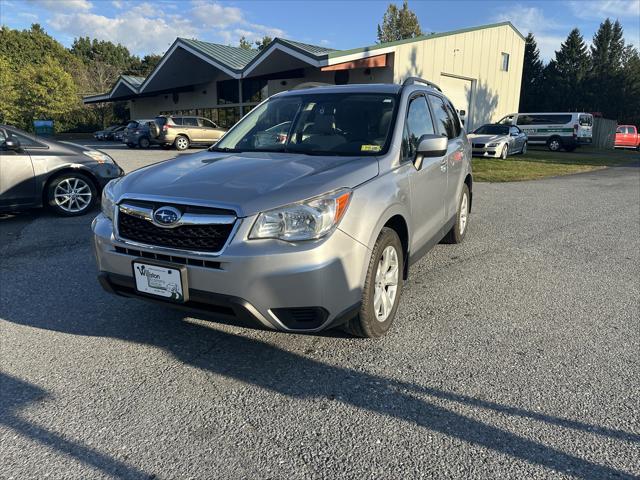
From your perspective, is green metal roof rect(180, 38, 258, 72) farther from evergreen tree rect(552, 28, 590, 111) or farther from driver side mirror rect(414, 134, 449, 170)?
evergreen tree rect(552, 28, 590, 111)

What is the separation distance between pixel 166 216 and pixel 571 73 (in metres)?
67.8

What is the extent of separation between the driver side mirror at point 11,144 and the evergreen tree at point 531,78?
6086 cm

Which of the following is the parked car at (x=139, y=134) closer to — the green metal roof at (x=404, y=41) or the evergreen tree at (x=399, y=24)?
the green metal roof at (x=404, y=41)

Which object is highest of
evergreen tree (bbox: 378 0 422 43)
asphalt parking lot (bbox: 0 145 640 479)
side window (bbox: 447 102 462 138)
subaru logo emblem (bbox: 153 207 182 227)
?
evergreen tree (bbox: 378 0 422 43)

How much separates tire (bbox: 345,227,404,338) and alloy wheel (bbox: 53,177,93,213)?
19.8ft

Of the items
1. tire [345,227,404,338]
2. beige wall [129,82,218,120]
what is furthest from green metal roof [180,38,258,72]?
tire [345,227,404,338]

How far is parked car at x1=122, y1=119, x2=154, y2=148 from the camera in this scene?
79.0 feet

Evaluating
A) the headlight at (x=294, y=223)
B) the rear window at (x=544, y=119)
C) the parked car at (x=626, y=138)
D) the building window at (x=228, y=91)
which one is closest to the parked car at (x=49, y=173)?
the headlight at (x=294, y=223)

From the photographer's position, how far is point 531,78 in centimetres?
5791

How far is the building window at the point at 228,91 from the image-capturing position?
29.7m

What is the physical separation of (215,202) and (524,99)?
211 ft

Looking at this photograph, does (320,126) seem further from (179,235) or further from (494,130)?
(494,130)

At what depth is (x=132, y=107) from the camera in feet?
135

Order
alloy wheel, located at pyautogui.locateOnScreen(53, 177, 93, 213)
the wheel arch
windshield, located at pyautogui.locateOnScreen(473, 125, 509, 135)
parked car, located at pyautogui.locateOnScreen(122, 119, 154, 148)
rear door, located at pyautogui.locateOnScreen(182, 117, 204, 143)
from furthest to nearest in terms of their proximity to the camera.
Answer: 1. parked car, located at pyautogui.locateOnScreen(122, 119, 154, 148)
2. rear door, located at pyautogui.locateOnScreen(182, 117, 204, 143)
3. windshield, located at pyautogui.locateOnScreen(473, 125, 509, 135)
4. alloy wheel, located at pyautogui.locateOnScreen(53, 177, 93, 213)
5. the wheel arch
